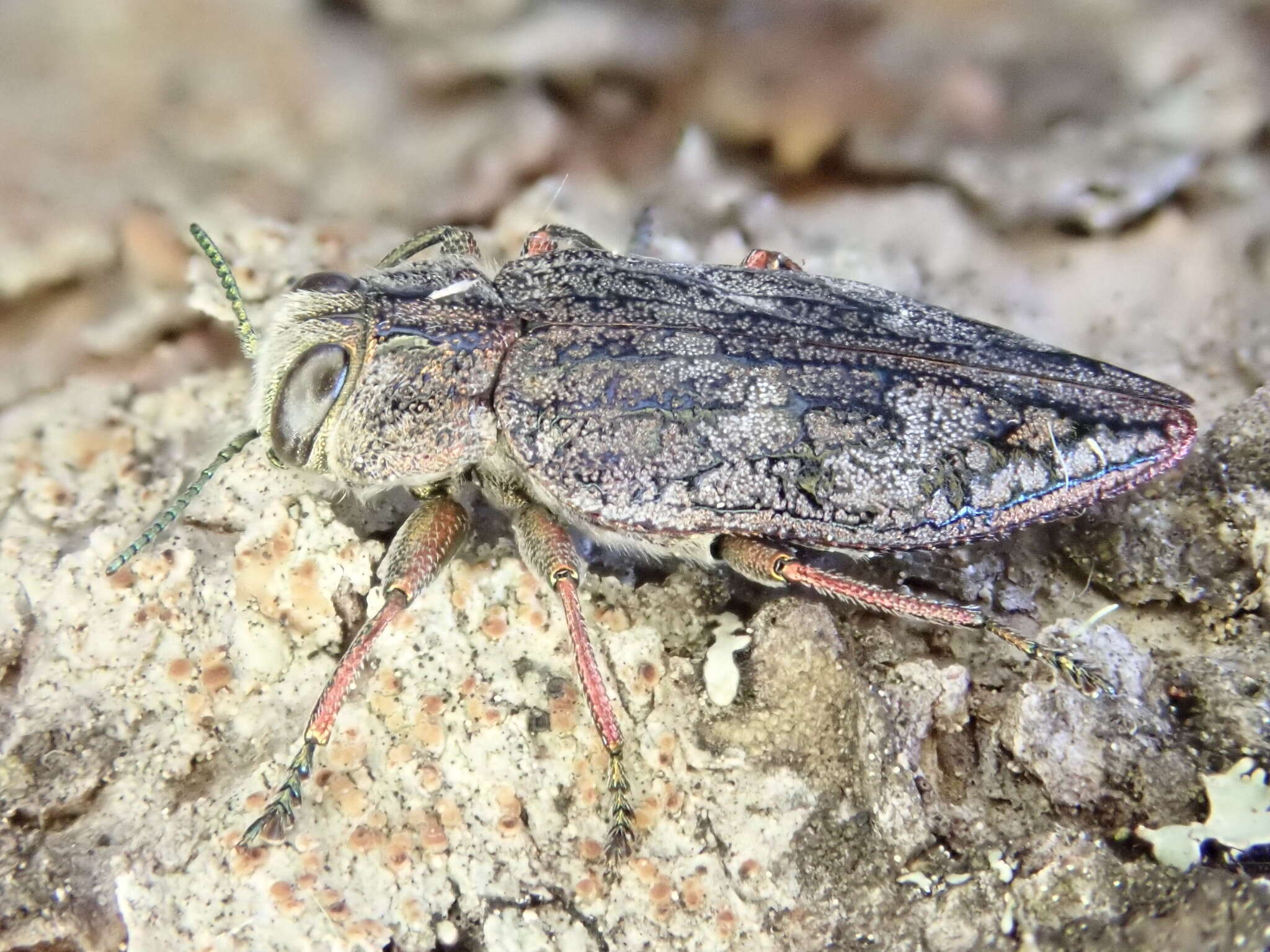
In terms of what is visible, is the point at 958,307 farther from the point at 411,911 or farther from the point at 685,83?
the point at 411,911

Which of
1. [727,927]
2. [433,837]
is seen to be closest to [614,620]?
[433,837]

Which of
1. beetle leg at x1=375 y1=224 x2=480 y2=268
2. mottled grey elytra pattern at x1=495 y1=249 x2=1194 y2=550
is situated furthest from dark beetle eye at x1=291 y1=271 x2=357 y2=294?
mottled grey elytra pattern at x1=495 y1=249 x2=1194 y2=550

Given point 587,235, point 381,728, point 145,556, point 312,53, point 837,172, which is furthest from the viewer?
point 837,172

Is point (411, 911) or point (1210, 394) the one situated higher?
point (1210, 394)

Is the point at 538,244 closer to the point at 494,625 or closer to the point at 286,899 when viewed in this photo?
the point at 494,625

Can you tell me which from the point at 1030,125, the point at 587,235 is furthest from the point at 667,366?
the point at 1030,125

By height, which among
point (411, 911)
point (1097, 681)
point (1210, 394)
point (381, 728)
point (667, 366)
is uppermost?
point (1210, 394)

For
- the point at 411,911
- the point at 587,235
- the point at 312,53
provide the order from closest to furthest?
the point at 411,911 → the point at 312,53 → the point at 587,235

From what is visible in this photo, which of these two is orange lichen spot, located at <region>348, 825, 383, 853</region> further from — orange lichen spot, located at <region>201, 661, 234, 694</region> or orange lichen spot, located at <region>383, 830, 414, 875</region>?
orange lichen spot, located at <region>201, 661, 234, 694</region>
